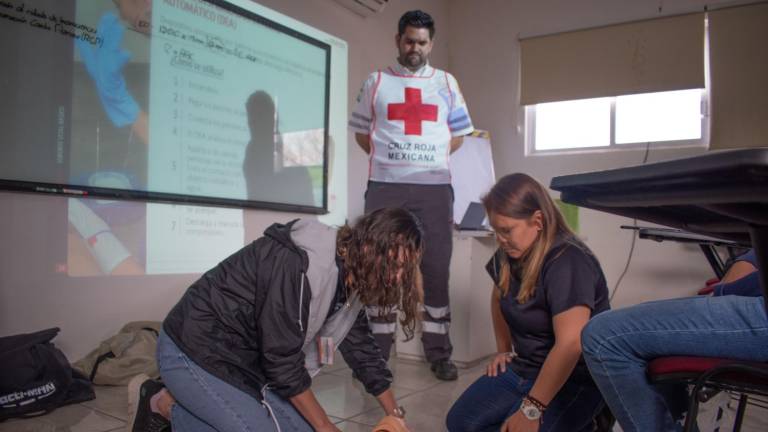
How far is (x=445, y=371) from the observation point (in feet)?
7.95

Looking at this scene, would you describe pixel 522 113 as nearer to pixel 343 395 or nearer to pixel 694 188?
pixel 343 395

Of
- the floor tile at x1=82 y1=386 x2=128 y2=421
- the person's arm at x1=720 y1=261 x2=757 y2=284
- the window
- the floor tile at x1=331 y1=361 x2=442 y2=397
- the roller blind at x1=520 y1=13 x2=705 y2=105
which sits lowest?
the floor tile at x1=331 y1=361 x2=442 y2=397

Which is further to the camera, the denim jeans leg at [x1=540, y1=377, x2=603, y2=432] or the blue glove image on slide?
the blue glove image on slide

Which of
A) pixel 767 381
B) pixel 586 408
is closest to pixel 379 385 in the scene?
pixel 586 408

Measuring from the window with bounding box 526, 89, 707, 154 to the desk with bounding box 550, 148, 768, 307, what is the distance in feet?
10.7

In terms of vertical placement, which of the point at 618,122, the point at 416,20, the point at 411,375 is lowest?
the point at 411,375

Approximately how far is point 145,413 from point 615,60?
3.38 m

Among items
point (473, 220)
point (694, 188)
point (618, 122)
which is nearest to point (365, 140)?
point (473, 220)

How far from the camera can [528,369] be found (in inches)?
57.7

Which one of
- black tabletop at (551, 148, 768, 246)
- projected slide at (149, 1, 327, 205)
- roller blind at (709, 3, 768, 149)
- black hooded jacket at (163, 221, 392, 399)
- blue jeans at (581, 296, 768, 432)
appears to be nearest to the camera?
black tabletop at (551, 148, 768, 246)

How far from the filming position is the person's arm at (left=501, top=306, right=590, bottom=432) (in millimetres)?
1231

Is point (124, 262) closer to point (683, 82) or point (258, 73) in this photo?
point (258, 73)

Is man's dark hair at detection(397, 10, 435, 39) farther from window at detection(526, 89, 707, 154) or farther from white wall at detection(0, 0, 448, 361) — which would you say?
window at detection(526, 89, 707, 154)

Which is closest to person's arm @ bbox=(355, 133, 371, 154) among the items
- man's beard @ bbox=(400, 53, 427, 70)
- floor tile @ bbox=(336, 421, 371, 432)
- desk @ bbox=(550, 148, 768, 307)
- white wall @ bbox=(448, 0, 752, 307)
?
man's beard @ bbox=(400, 53, 427, 70)
